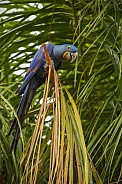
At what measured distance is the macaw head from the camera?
782 mm

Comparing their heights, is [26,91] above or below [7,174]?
above

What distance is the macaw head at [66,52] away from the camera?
0.78 meters

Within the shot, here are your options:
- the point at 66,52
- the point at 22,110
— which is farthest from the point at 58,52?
the point at 22,110

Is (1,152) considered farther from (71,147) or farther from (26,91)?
(71,147)

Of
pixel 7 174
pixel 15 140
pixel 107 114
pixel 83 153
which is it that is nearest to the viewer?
pixel 83 153

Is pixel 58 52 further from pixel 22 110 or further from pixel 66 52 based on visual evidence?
pixel 22 110

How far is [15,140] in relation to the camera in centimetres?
73

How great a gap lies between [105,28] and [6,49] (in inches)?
9.8

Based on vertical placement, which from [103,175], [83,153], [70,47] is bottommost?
[103,175]

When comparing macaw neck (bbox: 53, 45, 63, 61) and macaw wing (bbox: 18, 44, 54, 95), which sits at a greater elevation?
macaw neck (bbox: 53, 45, 63, 61)

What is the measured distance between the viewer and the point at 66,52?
799mm

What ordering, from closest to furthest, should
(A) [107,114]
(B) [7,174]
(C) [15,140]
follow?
(C) [15,140] → (B) [7,174] → (A) [107,114]

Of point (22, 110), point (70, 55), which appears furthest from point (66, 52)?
point (22, 110)

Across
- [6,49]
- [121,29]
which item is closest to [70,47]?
[121,29]
